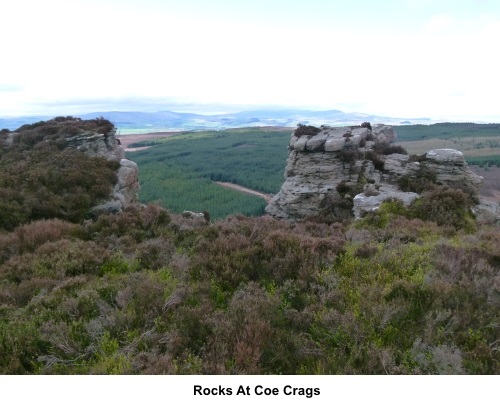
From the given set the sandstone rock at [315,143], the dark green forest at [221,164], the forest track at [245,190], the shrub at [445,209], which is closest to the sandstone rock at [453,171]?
the shrub at [445,209]

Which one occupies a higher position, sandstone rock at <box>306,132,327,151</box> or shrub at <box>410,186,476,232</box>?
sandstone rock at <box>306,132,327,151</box>

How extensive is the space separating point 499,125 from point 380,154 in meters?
169

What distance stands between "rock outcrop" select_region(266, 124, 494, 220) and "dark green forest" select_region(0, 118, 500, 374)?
36.8ft

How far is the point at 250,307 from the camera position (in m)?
6.05

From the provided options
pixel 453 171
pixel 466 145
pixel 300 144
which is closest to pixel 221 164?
pixel 300 144

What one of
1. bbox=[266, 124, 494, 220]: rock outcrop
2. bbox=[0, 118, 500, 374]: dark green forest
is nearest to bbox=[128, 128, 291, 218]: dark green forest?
→ bbox=[266, 124, 494, 220]: rock outcrop

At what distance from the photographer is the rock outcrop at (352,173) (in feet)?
71.4

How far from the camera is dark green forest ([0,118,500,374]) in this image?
5152mm

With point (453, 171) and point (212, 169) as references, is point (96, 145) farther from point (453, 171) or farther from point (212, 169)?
point (212, 169)

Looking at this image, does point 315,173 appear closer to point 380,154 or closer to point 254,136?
point 380,154

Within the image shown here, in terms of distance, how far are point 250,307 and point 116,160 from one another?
17017mm

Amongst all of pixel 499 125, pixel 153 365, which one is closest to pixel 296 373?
pixel 153 365

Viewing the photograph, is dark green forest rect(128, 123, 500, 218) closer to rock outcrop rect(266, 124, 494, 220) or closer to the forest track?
the forest track

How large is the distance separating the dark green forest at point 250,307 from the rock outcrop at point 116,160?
18.2 feet
